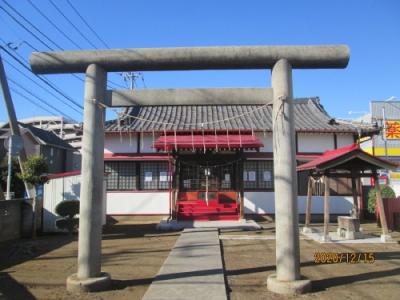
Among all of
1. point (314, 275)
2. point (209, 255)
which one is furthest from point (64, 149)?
point (314, 275)

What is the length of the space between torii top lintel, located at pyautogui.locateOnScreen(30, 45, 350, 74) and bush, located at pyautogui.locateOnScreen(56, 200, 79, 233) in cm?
764

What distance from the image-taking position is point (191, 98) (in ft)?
25.4

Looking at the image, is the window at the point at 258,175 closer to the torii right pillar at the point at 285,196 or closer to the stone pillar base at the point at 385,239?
the stone pillar base at the point at 385,239

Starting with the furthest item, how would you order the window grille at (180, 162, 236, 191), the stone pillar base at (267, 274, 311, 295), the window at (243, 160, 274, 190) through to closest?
the window at (243, 160, 274, 190) → the window grille at (180, 162, 236, 191) → the stone pillar base at (267, 274, 311, 295)

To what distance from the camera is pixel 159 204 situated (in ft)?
62.5

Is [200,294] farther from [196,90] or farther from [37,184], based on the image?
[37,184]

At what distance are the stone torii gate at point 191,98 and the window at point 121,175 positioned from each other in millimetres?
11780

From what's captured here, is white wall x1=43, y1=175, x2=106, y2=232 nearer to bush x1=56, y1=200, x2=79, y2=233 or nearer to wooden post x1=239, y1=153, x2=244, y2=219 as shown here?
bush x1=56, y1=200, x2=79, y2=233

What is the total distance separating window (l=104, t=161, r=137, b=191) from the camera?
63.2 ft

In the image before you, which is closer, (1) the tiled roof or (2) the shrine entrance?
(2) the shrine entrance

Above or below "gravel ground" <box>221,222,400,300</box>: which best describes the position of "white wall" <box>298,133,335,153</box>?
above

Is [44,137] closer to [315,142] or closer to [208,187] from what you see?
[208,187]

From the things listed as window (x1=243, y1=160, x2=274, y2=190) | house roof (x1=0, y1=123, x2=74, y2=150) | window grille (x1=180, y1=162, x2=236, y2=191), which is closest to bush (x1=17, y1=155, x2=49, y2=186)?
window grille (x1=180, y1=162, x2=236, y2=191)
